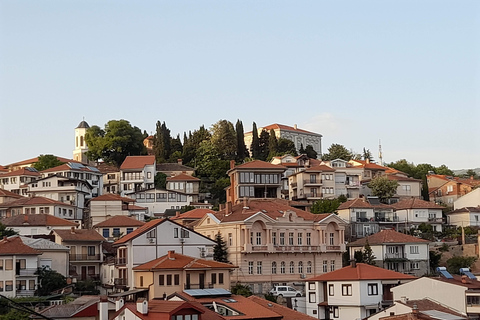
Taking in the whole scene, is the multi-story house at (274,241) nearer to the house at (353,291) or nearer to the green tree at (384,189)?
the house at (353,291)

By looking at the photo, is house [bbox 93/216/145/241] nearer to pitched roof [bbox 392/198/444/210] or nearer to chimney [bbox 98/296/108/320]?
pitched roof [bbox 392/198/444/210]

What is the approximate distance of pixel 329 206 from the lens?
87.8 m

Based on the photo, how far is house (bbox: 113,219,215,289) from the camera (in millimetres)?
59562

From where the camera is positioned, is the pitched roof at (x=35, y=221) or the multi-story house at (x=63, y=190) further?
the multi-story house at (x=63, y=190)

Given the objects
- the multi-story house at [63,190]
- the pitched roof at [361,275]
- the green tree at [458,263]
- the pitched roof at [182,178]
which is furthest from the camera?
the pitched roof at [182,178]

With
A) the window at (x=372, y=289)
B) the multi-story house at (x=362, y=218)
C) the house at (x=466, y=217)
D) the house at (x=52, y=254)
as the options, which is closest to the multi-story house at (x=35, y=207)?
the house at (x=52, y=254)

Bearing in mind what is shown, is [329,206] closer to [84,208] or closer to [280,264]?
[280,264]

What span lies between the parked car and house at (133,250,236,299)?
6.54 metres

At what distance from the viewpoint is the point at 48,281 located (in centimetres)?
5841

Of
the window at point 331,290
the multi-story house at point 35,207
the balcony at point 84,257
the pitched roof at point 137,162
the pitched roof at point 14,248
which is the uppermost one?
the pitched roof at point 137,162

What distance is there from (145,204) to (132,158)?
13248 mm

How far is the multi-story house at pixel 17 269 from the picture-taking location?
187 feet

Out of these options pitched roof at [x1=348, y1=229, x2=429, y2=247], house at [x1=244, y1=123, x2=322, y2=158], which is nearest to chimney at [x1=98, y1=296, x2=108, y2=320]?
pitched roof at [x1=348, y1=229, x2=429, y2=247]

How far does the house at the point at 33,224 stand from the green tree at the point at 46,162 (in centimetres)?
3884
